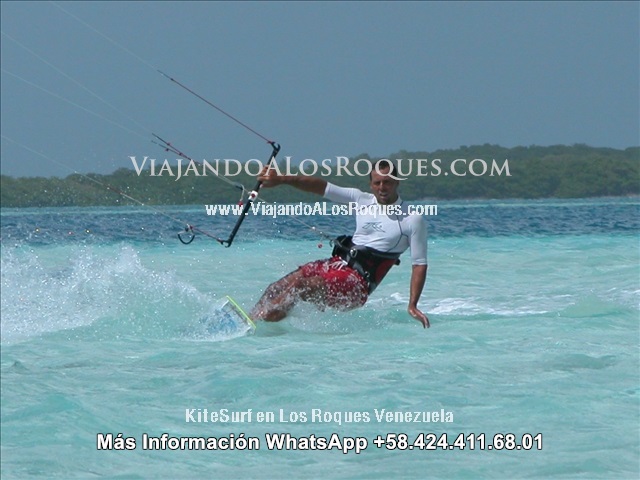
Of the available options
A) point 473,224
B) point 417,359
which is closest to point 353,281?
point 417,359

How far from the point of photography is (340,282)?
8.83 m

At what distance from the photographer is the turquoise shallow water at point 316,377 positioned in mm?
5246

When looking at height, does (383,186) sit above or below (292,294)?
above

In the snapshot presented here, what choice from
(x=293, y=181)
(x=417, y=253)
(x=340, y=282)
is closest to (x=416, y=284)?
(x=417, y=253)

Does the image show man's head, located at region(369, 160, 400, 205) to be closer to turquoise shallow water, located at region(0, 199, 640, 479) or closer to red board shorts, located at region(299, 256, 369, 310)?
red board shorts, located at region(299, 256, 369, 310)

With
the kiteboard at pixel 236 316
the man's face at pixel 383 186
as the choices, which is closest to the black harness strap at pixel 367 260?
the man's face at pixel 383 186

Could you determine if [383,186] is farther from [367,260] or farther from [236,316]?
[236,316]

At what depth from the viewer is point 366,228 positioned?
29.2 feet

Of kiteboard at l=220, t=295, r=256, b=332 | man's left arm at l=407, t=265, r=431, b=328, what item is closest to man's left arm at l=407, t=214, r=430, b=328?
man's left arm at l=407, t=265, r=431, b=328

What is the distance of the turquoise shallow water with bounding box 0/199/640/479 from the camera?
5246 millimetres

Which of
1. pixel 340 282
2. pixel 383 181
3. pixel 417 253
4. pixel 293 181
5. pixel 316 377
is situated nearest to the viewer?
pixel 316 377

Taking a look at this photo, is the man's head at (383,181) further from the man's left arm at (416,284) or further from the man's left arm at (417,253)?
the man's left arm at (416,284)

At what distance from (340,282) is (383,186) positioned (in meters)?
→ 0.92

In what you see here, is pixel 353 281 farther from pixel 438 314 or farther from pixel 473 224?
pixel 473 224
